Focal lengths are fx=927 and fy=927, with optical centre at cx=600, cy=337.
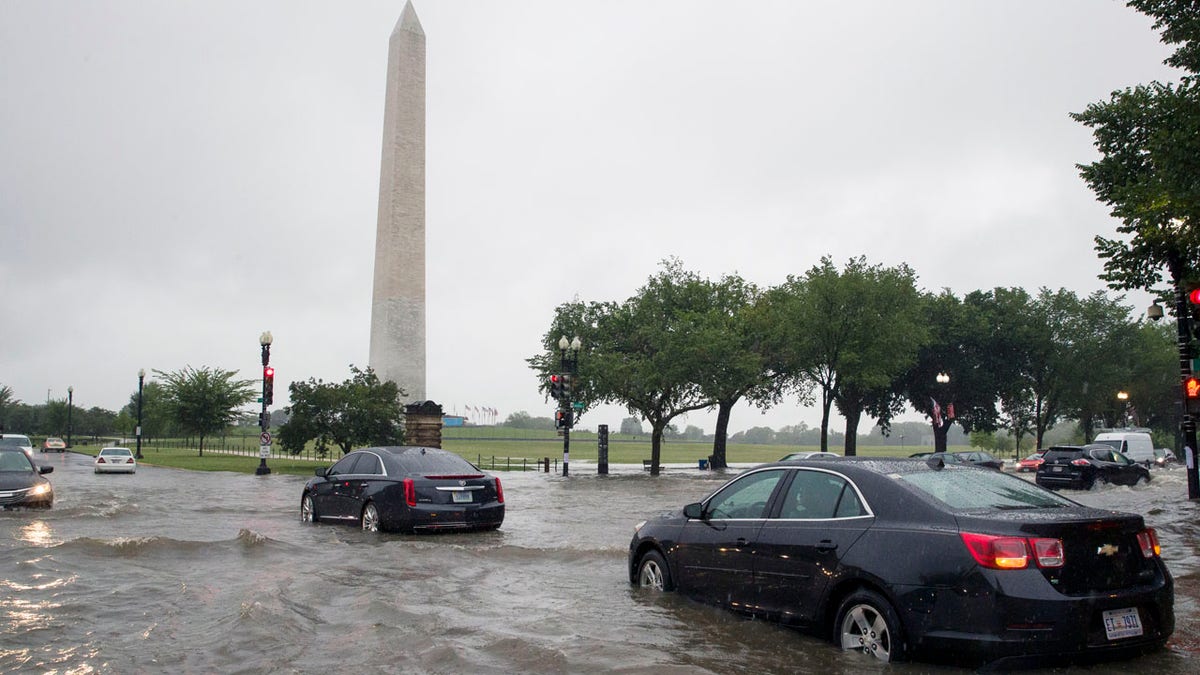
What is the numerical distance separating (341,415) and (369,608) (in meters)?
35.3

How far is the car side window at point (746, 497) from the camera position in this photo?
784cm

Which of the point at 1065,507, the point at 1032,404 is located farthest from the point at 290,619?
the point at 1032,404

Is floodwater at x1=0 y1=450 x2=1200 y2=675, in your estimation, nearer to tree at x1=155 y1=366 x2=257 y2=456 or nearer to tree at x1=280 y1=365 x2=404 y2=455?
tree at x1=280 y1=365 x2=404 y2=455

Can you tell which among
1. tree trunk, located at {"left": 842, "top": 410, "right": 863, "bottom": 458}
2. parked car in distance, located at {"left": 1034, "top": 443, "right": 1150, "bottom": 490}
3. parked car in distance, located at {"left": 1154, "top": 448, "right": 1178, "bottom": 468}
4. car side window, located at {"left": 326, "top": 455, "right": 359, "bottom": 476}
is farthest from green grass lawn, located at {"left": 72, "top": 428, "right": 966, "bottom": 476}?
parked car in distance, located at {"left": 1034, "top": 443, "right": 1150, "bottom": 490}

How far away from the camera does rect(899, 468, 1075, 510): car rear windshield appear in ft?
21.2

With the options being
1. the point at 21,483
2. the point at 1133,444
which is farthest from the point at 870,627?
the point at 1133,444

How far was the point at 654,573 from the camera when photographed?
9242 millimetres

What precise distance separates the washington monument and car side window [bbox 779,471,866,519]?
3775cm

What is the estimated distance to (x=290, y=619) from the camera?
7.92 meters

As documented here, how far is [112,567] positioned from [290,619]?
4401 millimetres

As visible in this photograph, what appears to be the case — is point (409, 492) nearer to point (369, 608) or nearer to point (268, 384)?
point (369, 608)

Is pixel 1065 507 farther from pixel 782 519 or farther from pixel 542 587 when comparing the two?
pixel 542 587

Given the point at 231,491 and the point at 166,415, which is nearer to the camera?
the point at 231,491

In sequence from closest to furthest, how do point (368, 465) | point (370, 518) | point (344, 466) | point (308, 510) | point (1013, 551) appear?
point (1013, 551) → point (370, 518) → point (368, 465) → point (344, 466) → point (308, 510)
